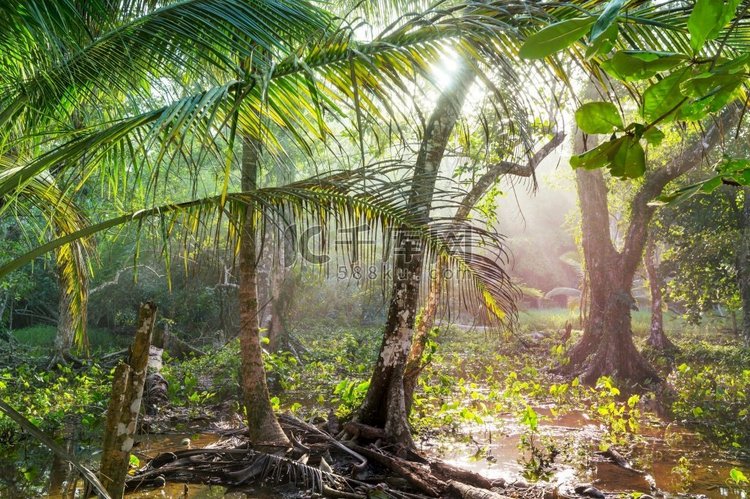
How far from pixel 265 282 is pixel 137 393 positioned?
30.6ft

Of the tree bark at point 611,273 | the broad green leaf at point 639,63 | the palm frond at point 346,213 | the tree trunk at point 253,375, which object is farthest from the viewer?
the tree bark at point 611,273

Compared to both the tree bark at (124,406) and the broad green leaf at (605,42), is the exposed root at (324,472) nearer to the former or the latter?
the tree bark at (124,406)

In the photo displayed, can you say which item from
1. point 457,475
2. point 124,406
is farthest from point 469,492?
point 124,406

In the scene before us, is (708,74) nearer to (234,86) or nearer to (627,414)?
(234,86)

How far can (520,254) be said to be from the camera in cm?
2727

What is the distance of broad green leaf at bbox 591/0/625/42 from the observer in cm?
57

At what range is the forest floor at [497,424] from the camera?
207 inches

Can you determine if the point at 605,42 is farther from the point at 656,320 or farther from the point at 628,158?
the point at 656,320

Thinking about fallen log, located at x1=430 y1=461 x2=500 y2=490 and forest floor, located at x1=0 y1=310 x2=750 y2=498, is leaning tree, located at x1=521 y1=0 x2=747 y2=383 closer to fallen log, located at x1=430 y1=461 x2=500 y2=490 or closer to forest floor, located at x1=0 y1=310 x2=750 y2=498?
fallen log, located at x1=430 y1=461 x2=500 y2=490

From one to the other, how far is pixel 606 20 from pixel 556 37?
0.21 feet

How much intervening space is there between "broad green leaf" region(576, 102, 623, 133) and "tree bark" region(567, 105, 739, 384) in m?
9.55

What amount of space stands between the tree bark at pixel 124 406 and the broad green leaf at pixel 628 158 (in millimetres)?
2788

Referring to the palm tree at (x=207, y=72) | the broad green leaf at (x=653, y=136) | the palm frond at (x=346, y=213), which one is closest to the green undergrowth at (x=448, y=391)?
the palm frond at (x=346, y=213)

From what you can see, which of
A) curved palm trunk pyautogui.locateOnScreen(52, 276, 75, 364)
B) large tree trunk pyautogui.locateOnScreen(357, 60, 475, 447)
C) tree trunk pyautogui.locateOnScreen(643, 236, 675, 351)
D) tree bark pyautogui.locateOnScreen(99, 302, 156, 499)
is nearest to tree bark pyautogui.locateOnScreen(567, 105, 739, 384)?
tree trunk pyautogui.locateOnScreen(643, 236, 675, 351)
